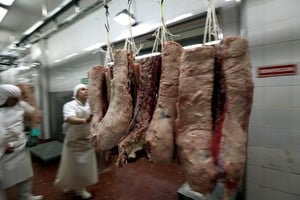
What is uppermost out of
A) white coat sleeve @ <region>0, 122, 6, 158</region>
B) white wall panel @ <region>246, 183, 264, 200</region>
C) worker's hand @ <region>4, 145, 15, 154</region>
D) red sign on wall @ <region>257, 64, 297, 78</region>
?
red sign on wall @ <region>257, 64, 297, 78</region>

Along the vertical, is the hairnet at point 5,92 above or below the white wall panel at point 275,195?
above

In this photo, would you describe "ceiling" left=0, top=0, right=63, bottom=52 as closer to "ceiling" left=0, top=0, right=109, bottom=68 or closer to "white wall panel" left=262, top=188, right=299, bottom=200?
"ceiling" left=0, top=0, right=109, bottom=68

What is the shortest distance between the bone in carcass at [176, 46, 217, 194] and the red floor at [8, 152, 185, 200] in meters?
1.59

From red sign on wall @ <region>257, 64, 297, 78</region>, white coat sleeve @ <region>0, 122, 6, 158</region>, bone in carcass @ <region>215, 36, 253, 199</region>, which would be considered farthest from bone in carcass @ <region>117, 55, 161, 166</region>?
white coat sleeve @ <region>0, 122, 6, 158</region>

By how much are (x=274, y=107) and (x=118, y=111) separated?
1043 mm

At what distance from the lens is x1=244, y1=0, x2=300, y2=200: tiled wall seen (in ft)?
4.02

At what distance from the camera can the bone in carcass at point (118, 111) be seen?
0.92m

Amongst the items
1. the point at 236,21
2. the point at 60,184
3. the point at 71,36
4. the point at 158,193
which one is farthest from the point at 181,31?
the point at 71,36

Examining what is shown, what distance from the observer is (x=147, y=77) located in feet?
3.09

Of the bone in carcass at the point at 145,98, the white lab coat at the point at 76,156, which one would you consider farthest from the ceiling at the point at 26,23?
the bone in carcass at the point at 145,98

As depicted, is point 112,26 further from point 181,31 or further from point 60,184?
point 60,184

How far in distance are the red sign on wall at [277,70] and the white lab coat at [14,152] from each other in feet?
7.02

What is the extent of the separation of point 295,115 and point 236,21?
2.54 ft

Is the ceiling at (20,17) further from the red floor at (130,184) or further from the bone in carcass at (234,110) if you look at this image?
the bone in carcass at (234,110)
